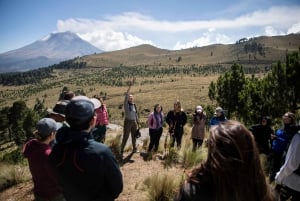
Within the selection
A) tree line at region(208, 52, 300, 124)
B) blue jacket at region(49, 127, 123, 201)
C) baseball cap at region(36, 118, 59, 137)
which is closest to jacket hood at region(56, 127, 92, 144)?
blue jacket at region(49, 127, 123, 201)

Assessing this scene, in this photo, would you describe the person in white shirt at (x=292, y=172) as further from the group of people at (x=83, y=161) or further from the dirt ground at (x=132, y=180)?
the group of people at (x=83, y=161)

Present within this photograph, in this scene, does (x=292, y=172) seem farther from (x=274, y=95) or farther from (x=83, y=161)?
(x=274, y=95)

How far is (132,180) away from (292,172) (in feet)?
14.3

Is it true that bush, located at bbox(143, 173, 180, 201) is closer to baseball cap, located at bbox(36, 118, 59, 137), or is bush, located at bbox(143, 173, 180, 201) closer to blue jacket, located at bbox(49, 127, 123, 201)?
baseball cap, located at bbox(36, 118, 59, 137)

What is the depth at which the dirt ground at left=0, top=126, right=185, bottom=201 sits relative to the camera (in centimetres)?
644

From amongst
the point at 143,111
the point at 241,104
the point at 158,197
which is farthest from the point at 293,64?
the point at 143,111

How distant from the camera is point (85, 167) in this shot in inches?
109

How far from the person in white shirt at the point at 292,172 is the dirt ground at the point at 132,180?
1.86 meters

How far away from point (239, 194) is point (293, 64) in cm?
2171

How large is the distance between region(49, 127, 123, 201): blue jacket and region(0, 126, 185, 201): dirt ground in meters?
2.76

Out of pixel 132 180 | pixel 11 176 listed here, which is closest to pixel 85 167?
pixel 132 180

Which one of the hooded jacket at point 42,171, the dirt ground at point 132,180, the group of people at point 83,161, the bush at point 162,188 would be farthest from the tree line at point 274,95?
the group of people at point 83,161

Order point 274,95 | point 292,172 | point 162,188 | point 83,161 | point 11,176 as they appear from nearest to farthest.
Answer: point 83,161 → point 292,172 → point 162,188 → point 11,176 → point 274,95

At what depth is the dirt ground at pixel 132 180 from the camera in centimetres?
644
